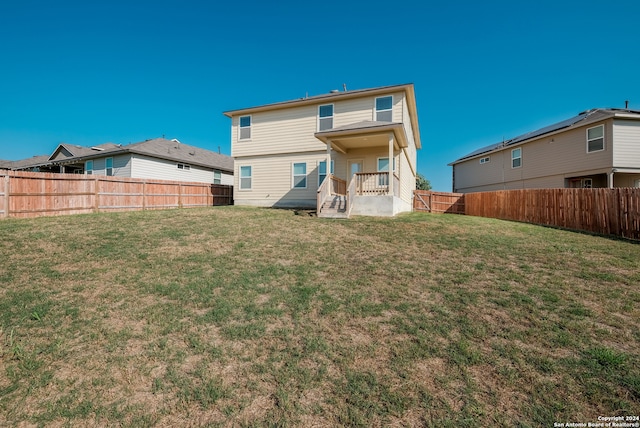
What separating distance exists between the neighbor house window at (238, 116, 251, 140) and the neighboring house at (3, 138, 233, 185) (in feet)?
21.4

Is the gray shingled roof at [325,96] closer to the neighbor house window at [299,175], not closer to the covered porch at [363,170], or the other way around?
the covered porch at [363,170]

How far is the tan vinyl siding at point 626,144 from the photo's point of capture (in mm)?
14273

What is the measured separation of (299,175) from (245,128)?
482 centimetres

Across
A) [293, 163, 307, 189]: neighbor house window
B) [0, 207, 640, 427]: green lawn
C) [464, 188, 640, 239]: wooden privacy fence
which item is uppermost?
[293, 163, 307, 189]: neighbor house window

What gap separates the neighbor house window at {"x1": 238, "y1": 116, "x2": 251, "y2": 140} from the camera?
699 inches

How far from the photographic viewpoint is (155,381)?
2.91m

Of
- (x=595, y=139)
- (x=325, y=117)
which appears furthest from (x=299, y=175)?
(x=595, y=139)

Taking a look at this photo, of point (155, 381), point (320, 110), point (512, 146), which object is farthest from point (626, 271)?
point (512, 146)

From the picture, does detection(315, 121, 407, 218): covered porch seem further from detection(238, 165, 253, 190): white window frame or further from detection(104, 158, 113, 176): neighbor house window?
detection(104, 158, 113, 176): neighbor house window

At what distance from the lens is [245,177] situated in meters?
17.9

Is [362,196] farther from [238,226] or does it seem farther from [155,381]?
[155,381]

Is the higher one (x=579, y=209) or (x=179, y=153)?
(x=179, y=153)

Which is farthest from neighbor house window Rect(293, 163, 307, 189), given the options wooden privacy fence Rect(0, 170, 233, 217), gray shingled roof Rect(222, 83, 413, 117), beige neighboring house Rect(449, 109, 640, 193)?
Answer: beige neighboring house Rect(449, 109, 640, 193)

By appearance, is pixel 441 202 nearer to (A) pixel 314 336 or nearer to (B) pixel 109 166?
(A) pixel 314 336
